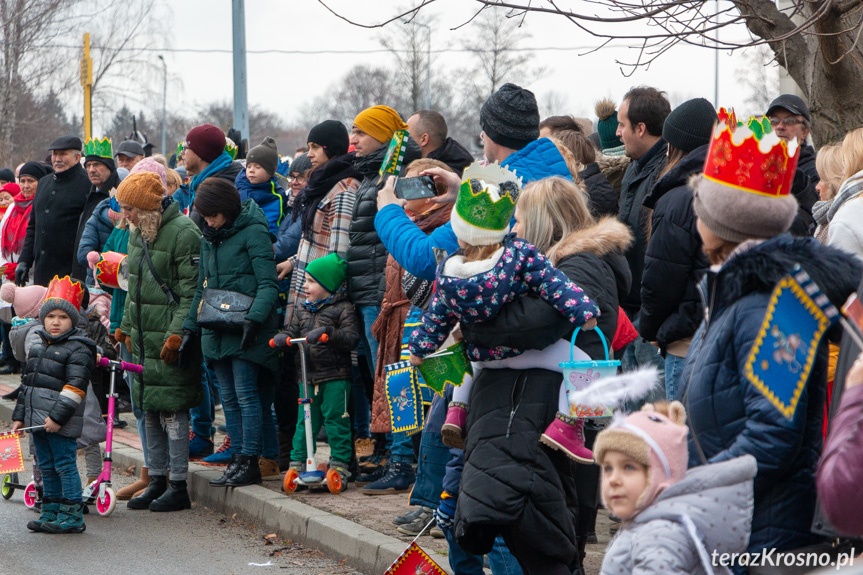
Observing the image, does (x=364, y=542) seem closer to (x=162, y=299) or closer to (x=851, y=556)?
(x=162, y=299)

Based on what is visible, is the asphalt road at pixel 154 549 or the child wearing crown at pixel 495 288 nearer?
the child wearing crown at pixel 495 288

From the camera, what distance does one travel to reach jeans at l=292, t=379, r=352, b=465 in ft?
23.5

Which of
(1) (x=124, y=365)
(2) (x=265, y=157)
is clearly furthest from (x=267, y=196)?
(1) (x=124, y=365)

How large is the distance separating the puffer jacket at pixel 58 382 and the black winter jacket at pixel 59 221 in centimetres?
443

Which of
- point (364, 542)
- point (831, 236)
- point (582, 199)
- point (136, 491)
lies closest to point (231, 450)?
point (136, 491)

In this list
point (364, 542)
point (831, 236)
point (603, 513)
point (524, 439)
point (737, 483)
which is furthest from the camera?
point (603, 513)

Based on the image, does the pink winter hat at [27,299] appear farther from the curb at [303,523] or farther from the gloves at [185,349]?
the curb at [303,523]

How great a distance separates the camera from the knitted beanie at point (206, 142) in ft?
28.0

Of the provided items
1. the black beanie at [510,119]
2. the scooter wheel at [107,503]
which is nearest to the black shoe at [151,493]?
the scooter wheel at [107,503]

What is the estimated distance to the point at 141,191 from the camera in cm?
736

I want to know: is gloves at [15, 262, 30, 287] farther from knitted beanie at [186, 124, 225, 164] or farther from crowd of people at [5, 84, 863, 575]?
knitted beanie at [186, 124, 225, 164]

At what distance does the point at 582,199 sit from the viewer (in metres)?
4.42

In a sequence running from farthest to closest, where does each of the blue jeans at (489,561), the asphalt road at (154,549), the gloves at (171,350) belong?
the gloves at (171,350) < the asphalt road at (154,549) < the blue jeans at (489,561)

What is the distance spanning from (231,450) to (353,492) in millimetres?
1389
